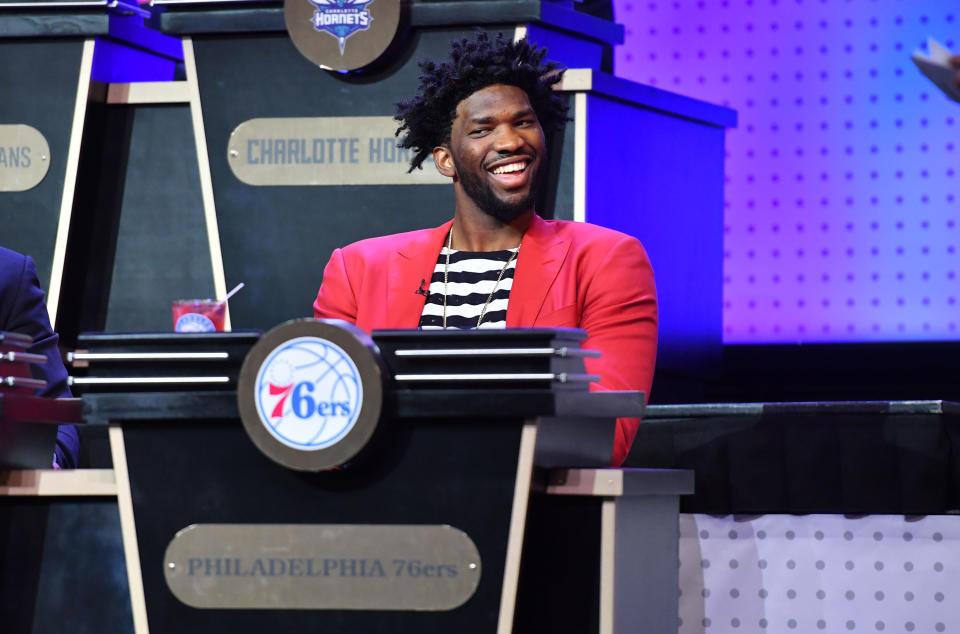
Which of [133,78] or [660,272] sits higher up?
[133,78]

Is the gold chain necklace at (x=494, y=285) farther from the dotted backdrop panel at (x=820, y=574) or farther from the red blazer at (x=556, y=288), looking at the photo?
the dotted backdrop panel at (x=820, y=574)

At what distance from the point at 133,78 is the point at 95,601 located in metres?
1.88

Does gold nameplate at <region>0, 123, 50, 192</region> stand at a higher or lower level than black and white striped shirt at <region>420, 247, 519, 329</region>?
higher

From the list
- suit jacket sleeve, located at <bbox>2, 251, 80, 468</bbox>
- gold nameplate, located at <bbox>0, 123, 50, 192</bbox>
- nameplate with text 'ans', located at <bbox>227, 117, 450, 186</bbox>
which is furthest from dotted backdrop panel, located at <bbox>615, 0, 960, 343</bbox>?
suit jacket sleeve, located at <bbox>2, 251, 80, 468</bbox>

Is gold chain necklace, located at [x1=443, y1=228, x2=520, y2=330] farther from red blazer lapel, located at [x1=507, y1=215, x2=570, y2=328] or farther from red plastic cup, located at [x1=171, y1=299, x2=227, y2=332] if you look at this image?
red plastic cup, located at [x1=171, y1=299, x2=227, y2=332]

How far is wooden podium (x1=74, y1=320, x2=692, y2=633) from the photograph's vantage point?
1543mm

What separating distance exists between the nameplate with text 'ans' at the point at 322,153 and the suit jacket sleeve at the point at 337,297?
0.54m

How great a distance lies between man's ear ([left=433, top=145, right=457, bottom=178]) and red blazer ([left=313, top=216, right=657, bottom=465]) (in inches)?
4.5

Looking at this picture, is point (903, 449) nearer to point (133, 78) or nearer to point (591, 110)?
point (591, 110)

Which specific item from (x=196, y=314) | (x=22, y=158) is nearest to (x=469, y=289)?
(x=196, y=314)

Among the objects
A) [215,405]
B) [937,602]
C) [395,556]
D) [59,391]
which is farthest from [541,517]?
[59,391]

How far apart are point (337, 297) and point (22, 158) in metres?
1.11

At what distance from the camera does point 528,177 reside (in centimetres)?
243

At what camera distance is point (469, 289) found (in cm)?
240
